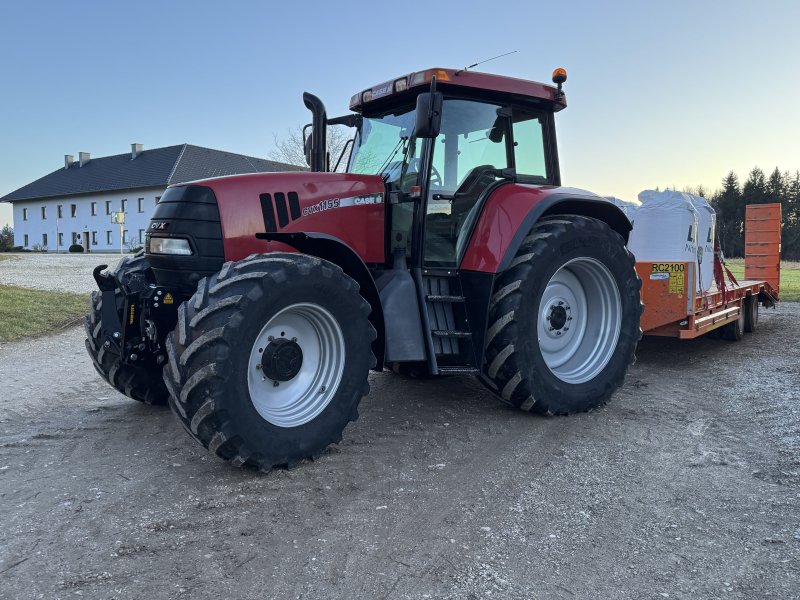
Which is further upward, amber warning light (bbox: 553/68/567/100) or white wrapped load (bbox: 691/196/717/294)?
amber warning light (bbox: 553/68/567/100)

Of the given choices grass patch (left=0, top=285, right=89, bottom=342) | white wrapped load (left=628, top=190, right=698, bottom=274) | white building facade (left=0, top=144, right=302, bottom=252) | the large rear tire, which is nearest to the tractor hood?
the large rear tire

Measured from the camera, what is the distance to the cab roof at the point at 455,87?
14.9 ft

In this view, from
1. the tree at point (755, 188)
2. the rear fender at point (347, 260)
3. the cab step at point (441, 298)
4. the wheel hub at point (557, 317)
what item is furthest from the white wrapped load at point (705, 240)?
the tree at point (755, 188)

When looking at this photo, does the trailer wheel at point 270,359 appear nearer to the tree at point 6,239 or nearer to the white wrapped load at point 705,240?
the white wrapped load at point 705,240

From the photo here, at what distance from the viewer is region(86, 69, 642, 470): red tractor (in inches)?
136

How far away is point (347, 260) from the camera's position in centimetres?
408

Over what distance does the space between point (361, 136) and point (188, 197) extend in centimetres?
173

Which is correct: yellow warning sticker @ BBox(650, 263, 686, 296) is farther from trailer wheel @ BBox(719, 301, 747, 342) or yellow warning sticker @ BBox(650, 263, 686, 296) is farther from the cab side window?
trailer wheel @ BBox(719, 301, 747, 342)

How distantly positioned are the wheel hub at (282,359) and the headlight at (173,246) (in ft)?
2.59

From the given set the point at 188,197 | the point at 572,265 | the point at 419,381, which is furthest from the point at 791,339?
the point at 188,197

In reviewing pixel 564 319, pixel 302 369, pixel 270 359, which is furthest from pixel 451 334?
pixel 270 359

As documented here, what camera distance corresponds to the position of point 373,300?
165 inches

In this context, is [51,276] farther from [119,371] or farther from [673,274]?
[673,274]

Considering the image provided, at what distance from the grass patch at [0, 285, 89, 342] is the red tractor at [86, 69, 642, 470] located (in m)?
5.73
